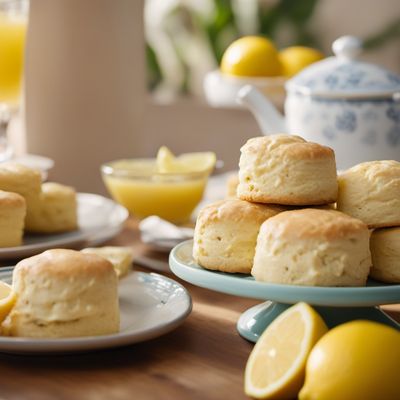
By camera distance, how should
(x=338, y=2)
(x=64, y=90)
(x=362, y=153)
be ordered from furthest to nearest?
1. (x=338, y=2)
2. (x=64, y=90)
3. (x=362, y=153)

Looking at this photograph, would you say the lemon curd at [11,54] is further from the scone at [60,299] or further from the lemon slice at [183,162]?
the scone at [60,299]

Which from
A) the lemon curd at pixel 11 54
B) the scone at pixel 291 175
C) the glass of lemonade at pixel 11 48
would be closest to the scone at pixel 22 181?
the scone at pixel 291 175

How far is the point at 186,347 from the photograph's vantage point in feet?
3.05

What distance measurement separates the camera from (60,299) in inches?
33.9

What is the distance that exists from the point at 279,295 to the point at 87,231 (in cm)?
63

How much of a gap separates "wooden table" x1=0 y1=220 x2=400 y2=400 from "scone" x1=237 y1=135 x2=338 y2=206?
163 mm

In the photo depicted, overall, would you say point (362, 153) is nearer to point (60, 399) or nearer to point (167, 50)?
point (60, 399)

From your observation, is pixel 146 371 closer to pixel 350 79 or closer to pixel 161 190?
pixel 161 190

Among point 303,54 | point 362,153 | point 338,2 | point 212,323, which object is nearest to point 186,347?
point 212,323

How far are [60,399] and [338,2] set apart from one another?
4.04m

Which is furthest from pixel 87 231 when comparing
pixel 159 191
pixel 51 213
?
pixel 159 191

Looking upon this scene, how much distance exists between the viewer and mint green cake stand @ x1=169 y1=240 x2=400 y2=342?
819mm

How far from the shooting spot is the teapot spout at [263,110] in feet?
5.35

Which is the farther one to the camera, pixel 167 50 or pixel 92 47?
pixel 167 50
